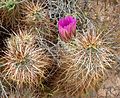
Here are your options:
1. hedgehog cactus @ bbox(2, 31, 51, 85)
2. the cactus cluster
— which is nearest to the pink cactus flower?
the cactus cluster

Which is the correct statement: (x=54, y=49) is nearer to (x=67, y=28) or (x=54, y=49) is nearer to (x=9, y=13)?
(x=67, y=28)

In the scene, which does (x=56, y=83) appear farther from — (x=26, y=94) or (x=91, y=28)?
(x=91, y=28)

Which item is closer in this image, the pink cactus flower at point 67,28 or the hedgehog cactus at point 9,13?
the pink cactus flower at point 67,28

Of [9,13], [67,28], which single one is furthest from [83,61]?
[9,13]

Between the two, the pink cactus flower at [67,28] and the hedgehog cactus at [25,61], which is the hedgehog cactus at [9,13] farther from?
the pink cactus flower at [67,28]

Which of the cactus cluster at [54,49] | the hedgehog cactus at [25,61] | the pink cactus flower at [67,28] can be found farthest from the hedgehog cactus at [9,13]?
the pink cactus flower at [67,28]

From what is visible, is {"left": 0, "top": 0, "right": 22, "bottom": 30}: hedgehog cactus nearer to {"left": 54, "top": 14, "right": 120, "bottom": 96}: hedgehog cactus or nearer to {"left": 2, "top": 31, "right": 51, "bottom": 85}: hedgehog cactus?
{"left": 2, "top": 31, "right": 51, "bottom": 85}: hedgehog cactus

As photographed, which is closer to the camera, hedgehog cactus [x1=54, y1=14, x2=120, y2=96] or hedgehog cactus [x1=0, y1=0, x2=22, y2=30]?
hedgehog cactus [x1=54, y1=14, x2=120, y2=96]
